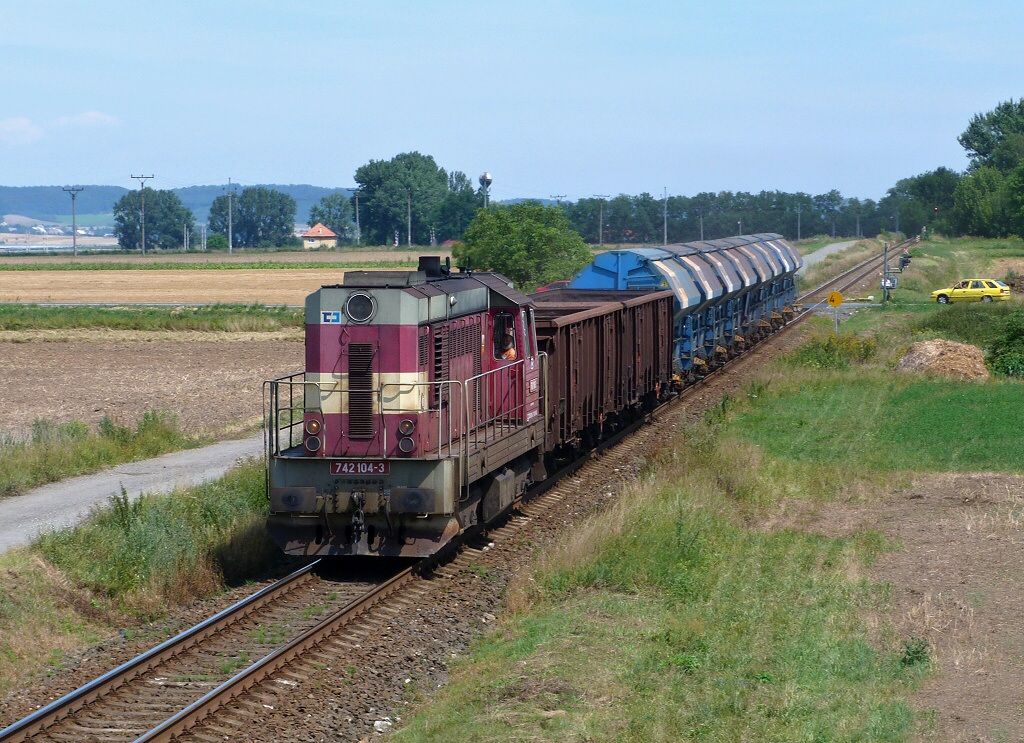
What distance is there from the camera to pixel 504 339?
669 inches

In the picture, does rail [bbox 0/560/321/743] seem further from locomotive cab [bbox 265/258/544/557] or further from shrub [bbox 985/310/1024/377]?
shrub [bbox 985/310/1024/377]

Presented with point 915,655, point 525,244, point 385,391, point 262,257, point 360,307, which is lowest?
point 915,655

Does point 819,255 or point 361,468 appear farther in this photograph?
point 819,255

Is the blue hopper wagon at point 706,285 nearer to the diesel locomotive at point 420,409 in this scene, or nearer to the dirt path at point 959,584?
the diesel locomotive at point 420,409

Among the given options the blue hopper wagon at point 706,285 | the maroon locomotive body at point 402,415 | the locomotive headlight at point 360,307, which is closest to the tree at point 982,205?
the blue hopper wagon at point 706,285

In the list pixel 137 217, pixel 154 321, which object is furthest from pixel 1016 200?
pixel 137 217

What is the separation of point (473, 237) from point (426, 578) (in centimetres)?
3049

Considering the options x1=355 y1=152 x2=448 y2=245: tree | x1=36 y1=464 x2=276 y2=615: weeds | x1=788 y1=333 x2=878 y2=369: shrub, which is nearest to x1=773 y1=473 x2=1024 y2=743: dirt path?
x1=36 y1=464 x2=276 y2=615: weeds

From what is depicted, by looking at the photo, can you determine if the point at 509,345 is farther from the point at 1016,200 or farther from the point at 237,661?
the point at 1016,200

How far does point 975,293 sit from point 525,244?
89.2ft

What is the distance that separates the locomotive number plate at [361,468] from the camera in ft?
45.4

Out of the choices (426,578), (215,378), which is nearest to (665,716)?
(426,578)

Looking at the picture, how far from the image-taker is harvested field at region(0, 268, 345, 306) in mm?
77688

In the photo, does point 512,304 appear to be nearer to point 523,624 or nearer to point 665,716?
point 523,624
